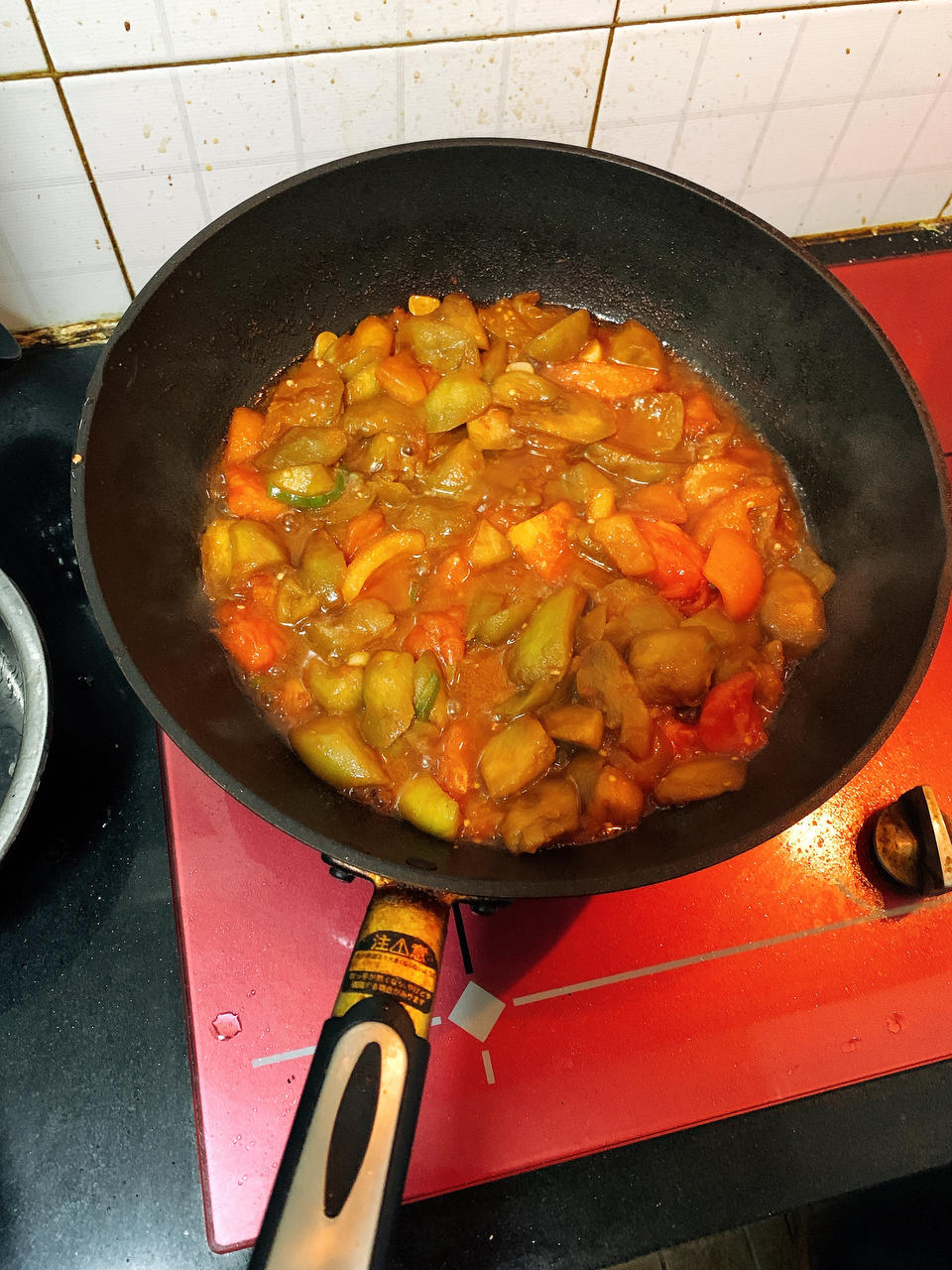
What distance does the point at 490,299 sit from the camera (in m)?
1.60

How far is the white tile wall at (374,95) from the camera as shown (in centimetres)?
126

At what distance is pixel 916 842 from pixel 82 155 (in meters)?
1.63

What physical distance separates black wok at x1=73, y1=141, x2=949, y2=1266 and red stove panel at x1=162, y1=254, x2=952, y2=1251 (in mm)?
163

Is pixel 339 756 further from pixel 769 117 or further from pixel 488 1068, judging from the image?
pixel 769 117

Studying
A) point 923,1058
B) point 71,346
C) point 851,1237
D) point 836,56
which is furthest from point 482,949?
point 836,56

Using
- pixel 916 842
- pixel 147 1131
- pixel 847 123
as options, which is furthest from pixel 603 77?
pixel 147 1131

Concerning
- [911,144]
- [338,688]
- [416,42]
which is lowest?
[338,688]

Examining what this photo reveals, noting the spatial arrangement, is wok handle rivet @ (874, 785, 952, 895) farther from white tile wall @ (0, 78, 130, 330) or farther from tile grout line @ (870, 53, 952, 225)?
white tile wall @ (0, 78, 130, 330)

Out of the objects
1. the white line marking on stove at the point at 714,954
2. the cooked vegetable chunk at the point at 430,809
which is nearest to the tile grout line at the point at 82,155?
the cooked vegetable chunk at the point at 430,809

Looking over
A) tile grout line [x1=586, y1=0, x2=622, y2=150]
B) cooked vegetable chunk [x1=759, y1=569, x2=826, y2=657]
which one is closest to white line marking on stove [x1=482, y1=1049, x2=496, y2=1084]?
cooked vegetable chunk [x1=759, y1=569, x2=826, y2=657]

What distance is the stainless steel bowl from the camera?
1058 millimetres

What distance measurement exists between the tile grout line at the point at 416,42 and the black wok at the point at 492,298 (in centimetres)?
17

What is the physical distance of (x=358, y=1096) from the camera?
79cm

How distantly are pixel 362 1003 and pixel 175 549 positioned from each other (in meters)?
0.73
